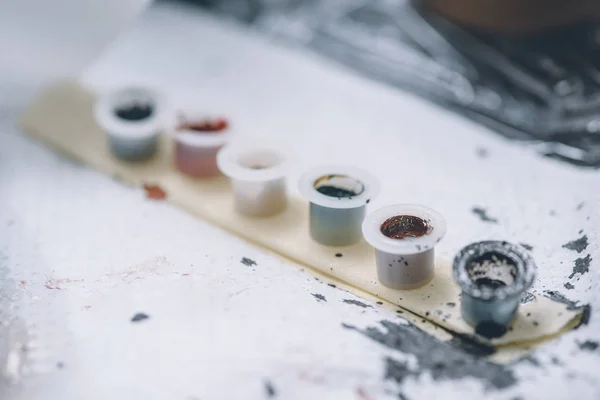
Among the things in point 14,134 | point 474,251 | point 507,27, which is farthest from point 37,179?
point 507,27

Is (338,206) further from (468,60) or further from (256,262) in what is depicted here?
(468,60)

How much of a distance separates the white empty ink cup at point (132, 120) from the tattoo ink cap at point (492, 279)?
0.63 m

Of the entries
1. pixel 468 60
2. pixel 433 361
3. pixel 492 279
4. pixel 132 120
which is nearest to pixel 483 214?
pixel 492 279

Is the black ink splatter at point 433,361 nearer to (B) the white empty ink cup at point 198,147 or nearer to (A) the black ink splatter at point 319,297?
(A) the black ink splatter at point 319,297

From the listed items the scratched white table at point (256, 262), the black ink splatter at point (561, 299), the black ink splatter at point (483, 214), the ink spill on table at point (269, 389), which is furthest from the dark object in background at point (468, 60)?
the ink spill on table at point (269, 389)

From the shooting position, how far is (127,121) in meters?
1.32

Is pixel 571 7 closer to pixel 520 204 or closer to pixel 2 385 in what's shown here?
pixel 520 204

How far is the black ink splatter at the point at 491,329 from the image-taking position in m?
0.94

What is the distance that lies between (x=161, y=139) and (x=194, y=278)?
429 mm

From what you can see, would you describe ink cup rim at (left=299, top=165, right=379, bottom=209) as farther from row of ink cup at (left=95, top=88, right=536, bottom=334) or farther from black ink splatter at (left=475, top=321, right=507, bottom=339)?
black ink splatter at (left=475, top=321, right=507, bottom=339)

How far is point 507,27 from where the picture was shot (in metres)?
1.57

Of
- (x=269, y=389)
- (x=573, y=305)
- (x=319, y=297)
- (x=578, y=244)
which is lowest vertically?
(x=269, y=389)

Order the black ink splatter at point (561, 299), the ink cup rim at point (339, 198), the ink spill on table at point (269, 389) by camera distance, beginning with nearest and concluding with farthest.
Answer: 1. the ink spill on table at point (269, 389)
2. the black ink splatter at point (561, 299)
3. the ink cup rim at point (339, 198)

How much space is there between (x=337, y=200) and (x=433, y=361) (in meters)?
0.29
